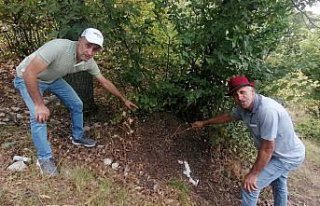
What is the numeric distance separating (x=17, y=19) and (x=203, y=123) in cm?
269

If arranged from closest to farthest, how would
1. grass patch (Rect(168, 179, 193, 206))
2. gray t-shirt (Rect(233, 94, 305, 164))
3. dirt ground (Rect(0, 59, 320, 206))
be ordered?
gray t-shirt (Rect(233, 94, 305, 164)) < grass patch (Rect(168, 179, 193, 206)) < dirt ground (Rect(0, 59, 320, 206))

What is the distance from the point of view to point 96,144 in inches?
179

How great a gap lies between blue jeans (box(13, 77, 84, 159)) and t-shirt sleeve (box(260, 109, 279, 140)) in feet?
6.01

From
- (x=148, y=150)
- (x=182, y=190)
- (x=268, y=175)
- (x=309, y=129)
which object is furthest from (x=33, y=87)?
(x=309, y=129)

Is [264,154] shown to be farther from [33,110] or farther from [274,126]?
[33,110]

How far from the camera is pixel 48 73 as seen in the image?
3.77 metres

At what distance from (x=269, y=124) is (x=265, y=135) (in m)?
0.10

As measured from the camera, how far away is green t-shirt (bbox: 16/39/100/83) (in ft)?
11.6

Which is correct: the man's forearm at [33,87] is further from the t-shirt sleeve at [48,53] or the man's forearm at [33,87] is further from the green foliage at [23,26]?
the green foliage at [23,26]

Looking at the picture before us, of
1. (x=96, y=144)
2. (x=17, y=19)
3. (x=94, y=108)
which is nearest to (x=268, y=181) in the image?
(x=96, y=144)

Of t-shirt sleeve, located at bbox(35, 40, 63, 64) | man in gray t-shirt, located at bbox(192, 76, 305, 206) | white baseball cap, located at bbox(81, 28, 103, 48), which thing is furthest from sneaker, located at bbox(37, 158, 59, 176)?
man in gray t-shirt, located at bbox(192, 76, 305, 206)

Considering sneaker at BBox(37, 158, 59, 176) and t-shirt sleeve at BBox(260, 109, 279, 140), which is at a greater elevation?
t-shirt sleeve at BBox(260, 109, 279, 140)

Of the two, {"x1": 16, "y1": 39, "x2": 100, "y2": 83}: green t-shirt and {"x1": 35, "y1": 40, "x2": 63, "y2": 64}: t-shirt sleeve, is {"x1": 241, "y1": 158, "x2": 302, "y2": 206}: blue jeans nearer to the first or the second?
{"x1": 16, "y1": 39, "x2": 100, "y2": 83}: green t-shirt

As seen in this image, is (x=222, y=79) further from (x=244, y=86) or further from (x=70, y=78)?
(x=70, y=78)
